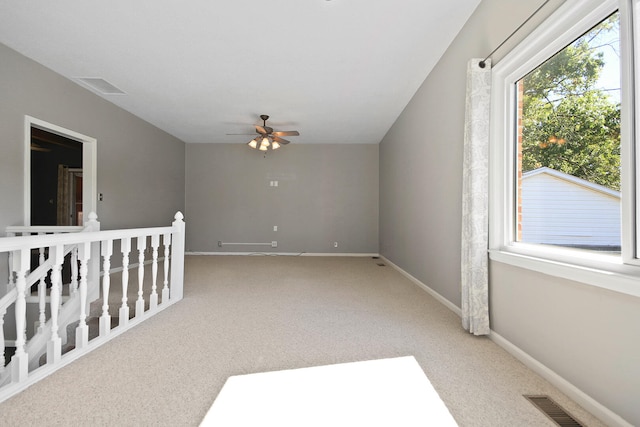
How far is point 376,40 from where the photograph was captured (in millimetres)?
2980

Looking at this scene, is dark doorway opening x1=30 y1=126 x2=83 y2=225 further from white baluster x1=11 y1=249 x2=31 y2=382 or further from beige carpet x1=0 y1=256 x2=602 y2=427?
white baluster x1=11 y1=249 x2=31 y2=382

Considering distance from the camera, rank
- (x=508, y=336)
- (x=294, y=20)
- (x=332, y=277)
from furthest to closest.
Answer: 1. (x=332, y=277)
2. (x=294, y=20)
3. (x=508, y=336)

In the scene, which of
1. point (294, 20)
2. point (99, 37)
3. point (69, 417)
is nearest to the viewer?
point (69, 417)

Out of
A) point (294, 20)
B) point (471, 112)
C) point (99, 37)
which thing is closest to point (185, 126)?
point (99, 37)

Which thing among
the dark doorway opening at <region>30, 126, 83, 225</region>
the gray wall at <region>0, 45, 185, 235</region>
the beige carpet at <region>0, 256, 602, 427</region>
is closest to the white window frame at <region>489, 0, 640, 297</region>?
the beige carpet at <region>0, 256, 602, 427</region>

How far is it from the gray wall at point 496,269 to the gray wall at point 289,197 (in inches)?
81.6

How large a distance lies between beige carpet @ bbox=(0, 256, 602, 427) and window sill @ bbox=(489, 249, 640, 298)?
638 mm

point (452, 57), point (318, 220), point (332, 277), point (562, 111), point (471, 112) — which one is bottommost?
point (332, 277)

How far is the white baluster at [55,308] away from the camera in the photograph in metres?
1.78

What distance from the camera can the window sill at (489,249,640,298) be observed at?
4.05 feet

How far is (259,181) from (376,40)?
4.80 meters

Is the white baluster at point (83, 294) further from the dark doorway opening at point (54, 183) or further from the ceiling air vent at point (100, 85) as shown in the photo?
the dark doorway opening at point (54, 183)

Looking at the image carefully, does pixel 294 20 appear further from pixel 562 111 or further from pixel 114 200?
pixel 114 200

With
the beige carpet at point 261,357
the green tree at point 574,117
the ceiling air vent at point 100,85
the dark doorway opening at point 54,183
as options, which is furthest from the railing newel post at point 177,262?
the dark doorway opening at point 54,183
